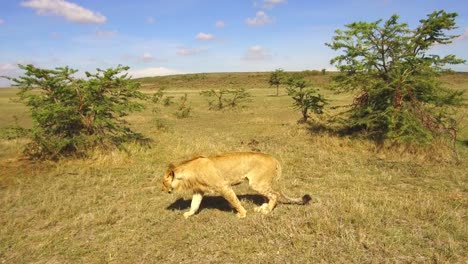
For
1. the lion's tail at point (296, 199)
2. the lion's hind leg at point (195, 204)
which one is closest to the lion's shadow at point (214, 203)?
the lion's hind leg at point (195, 204)

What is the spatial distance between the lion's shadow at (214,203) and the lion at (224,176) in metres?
0.70

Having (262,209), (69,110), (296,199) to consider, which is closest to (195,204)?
(262,209)

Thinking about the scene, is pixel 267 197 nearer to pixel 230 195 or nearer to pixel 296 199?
pixel 296 199

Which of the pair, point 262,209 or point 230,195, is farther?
point 262,209

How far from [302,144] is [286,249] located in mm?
9822

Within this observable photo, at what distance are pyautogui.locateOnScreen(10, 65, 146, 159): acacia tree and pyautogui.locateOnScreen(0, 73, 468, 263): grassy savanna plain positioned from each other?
607 millimetres

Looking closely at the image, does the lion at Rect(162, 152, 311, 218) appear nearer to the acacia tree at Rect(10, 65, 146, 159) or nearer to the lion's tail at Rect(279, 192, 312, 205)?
the lion's tail at Rect(279, 192, 312, 205)

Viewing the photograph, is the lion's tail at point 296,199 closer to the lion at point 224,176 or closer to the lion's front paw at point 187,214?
the lion at point 224,176

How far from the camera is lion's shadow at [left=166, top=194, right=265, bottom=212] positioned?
7.84 meters

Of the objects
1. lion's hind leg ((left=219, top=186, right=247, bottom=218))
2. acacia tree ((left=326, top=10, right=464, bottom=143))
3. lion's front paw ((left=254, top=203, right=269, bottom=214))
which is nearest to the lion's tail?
lion's front paw ((left=254, top=203, right=269, bottom=214))

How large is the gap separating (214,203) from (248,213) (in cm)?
114

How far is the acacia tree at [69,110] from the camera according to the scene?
12.2 meters

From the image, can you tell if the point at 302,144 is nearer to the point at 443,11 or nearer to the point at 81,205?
the point at 443,11

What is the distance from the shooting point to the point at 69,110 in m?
12.4
